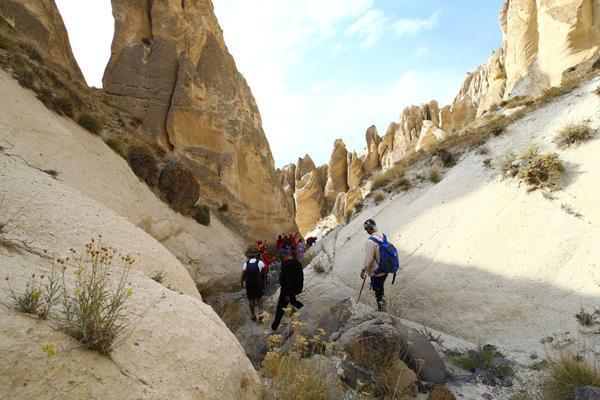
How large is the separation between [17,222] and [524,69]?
25.1 metres

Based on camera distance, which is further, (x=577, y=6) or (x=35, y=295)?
(x=577, y=6)

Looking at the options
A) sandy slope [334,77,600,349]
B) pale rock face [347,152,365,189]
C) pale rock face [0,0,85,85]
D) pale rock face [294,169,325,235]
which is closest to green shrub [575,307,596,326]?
sandy slope [334,77,600,349]

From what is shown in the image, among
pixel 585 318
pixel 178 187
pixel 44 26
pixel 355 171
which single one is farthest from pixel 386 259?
pixel 355 171

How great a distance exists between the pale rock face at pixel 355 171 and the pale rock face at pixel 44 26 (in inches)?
1389

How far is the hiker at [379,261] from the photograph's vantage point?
18.9ft

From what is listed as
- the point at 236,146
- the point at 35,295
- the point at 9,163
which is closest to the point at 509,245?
the point at 35,295

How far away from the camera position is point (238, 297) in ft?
29.9

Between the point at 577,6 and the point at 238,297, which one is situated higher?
the point at 577,6

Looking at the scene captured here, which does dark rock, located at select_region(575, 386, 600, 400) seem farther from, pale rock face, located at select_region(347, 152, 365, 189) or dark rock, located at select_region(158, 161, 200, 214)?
pale rock face, located at select_region(347, 152, 365, 189)

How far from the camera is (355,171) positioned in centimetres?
4653

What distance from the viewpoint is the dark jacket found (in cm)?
587

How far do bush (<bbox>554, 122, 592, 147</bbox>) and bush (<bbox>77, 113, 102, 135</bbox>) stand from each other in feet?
38.6

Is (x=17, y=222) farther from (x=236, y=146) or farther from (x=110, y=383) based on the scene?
(x=236, y=146)

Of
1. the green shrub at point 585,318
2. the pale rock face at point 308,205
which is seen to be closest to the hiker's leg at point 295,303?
the green shrub at point 585,318
